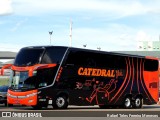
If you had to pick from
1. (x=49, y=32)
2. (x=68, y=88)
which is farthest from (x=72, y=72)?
(x=49, y=32)

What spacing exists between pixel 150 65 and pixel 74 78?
7.20 metres

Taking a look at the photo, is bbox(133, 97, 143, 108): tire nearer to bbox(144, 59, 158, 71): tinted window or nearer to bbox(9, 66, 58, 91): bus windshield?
bbox(144, 59, 158, 71): tinted window

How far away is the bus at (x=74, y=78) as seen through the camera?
888 inches

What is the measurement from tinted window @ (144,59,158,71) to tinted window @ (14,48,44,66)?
8768 millimetres

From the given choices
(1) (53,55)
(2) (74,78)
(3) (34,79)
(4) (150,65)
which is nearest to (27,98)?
(3) (34,79)

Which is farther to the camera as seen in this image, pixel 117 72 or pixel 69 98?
pixel 117 72

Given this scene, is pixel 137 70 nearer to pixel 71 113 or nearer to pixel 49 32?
pixel 71 113

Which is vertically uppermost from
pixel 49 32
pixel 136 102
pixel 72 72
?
pixel 49 32

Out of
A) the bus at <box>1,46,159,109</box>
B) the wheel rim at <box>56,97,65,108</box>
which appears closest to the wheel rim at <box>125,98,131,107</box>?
the bus at <box>1,46,159,109</box>

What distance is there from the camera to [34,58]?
22719mm

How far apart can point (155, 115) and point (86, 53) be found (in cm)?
753

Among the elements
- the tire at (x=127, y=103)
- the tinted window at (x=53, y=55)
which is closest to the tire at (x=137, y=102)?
the tire at (x=127, y=103)

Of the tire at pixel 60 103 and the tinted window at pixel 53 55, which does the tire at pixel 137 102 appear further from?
the tinted window at pixel 53 55

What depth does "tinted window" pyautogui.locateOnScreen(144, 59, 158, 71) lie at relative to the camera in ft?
93.8
